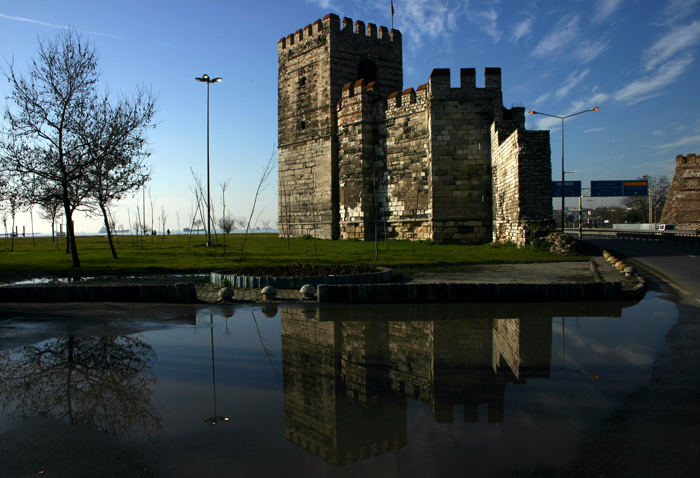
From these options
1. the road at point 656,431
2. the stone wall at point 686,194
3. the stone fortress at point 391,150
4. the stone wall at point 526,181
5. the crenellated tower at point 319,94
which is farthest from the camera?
the stone wall at point 686,194

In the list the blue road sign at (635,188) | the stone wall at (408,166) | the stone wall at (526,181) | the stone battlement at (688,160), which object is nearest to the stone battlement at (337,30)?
the stone wall at (408,166)

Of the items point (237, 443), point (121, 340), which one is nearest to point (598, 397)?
point (237, 443)

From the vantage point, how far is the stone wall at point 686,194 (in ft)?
164

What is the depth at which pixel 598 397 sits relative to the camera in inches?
172

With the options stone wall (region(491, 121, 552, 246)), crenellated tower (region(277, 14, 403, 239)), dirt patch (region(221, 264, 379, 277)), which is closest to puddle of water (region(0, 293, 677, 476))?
dirt patch (region(221, 264, 379, 277))

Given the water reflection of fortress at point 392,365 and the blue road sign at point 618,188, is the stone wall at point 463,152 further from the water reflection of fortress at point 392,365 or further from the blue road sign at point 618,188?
the blue road sign at point 618,188

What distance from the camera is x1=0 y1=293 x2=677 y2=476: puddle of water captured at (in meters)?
3.39

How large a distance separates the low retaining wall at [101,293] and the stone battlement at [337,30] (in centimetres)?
2307

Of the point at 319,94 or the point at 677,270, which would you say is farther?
the point at 319,94

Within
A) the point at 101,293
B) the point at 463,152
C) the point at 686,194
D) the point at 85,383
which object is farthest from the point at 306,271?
the point at 686,194

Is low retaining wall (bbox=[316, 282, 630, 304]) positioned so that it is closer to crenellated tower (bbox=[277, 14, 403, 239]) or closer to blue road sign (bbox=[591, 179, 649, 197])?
crenellated tower (bbox=[277, 14, 403, 239])

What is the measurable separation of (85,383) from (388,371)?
3.04 metres

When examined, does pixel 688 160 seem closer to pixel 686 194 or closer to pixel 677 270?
pixel 686 194

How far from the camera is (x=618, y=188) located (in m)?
60.7
